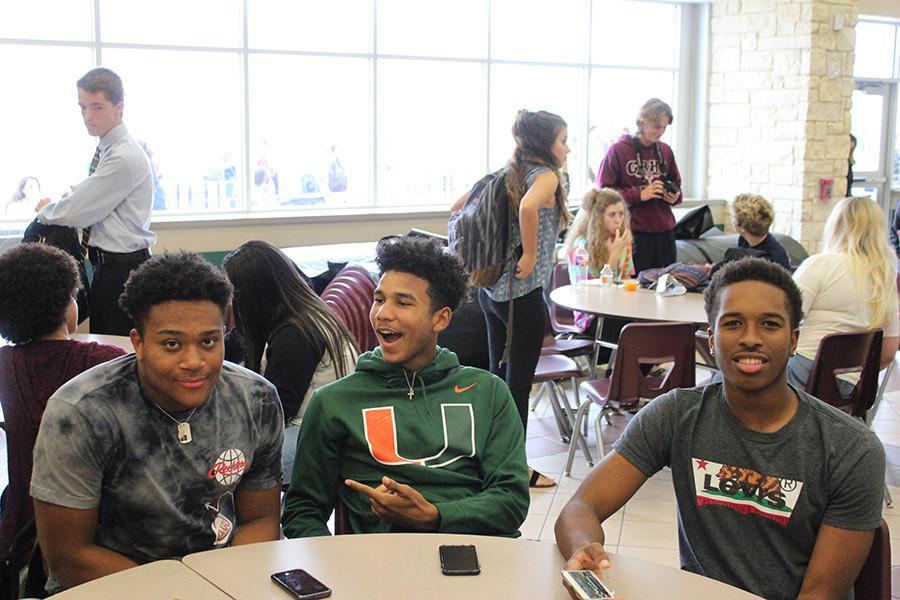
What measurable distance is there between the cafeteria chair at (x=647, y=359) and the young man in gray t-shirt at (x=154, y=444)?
2.29 m

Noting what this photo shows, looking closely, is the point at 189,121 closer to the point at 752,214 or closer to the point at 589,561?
the point at 752,214

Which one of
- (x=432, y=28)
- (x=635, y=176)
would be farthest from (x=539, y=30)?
(x=635, y=176)

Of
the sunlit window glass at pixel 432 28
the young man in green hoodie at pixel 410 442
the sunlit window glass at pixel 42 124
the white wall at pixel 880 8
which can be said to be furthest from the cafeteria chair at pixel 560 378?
the white wall at pixel 880 8

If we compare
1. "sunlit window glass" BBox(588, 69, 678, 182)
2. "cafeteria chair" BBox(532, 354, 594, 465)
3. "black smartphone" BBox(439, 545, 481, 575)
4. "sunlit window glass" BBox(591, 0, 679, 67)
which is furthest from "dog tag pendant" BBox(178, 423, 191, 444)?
"sunlit window glass" BBox(591, 0, 679, 67)

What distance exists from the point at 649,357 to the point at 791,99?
5707 mm

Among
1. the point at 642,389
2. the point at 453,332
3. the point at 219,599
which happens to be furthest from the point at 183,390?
the point at 453,332

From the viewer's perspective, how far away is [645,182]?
640cm

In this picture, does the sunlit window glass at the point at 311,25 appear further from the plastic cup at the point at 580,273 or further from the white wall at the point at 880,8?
the white wall at the point at 880,8

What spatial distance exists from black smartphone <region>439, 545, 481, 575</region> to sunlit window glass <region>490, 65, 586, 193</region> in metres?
7.27

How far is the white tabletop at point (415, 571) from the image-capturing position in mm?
1634

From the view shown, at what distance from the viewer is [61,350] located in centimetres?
252

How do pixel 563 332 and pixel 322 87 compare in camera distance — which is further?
pixel 322 87

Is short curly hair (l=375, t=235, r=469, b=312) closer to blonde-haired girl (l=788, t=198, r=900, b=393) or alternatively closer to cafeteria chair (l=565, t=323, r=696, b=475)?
cafeteria chair (l=565, t=323, r=696, b=475)

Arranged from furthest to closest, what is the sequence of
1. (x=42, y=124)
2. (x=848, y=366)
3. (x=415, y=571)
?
1. (x=42, y=124)
2. (x=848, y=366)
3. (x=415, y=571)
